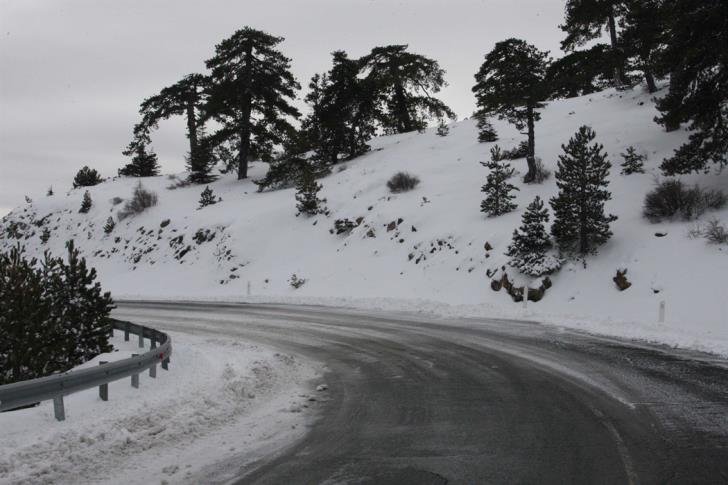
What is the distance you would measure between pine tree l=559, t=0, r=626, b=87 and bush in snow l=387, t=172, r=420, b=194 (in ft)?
42.3

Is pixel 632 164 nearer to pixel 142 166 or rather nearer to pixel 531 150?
pixel 531 150

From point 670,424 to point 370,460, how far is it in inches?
137

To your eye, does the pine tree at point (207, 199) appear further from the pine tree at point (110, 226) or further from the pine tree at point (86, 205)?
the pine tree at point (86, 205)

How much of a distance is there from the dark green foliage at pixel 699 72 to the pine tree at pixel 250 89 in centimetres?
2669

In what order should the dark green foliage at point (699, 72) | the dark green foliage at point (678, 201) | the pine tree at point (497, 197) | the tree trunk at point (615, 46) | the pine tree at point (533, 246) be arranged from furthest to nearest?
the tree trunk at point (615, 46) < the pine tree at point (497, 197) < the pine tree at point (533, 246) < the dark green foliage at point (678, 201) < the dark green foliage at point (699, 72)

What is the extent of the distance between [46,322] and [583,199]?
51.4 ft

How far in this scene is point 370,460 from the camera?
495cm

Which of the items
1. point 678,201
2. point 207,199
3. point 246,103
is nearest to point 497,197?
point 678,201

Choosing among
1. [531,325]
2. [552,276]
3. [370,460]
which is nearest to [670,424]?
[370,460]

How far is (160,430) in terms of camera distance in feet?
19.5

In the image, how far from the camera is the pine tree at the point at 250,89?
1465 inches

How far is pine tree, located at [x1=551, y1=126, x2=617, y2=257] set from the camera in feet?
55.6

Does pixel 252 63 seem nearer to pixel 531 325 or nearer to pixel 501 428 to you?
pixel 531 325

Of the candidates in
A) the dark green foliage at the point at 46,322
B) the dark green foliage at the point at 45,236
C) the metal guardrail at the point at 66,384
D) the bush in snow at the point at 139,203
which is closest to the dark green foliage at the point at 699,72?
the metal guardrail at the point at 66,384
